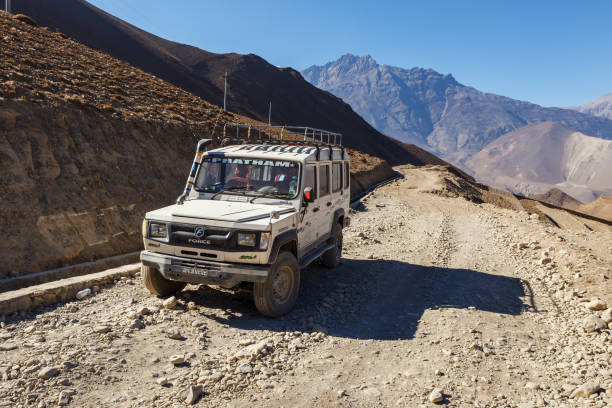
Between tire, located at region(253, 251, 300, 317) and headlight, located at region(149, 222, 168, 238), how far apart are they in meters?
1.49

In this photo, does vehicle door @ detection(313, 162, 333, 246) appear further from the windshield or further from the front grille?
the front grille

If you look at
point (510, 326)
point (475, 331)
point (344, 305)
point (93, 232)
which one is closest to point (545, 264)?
point (510, 326)

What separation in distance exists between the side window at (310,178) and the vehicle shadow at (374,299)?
188 centimetres

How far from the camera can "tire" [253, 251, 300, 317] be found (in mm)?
6109

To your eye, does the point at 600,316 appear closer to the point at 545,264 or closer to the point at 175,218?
the point at 545,264

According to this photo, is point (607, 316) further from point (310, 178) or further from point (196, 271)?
point (196, 271)

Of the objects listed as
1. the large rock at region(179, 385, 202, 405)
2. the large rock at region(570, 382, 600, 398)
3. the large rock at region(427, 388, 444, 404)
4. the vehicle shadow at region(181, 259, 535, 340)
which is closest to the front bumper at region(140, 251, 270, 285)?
the vehicle shadow at region(181, 259, 535, 340)

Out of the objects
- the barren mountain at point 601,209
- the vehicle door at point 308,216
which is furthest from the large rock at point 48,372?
the barren mountain at point 601,209

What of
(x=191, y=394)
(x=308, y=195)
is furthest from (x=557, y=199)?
(x=191, y=394)

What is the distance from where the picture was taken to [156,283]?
6844 mm

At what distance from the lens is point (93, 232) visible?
9773mm

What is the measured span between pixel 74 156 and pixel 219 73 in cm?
9473

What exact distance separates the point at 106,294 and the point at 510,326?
20.9 ft

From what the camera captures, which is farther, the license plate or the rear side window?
the rear side window
